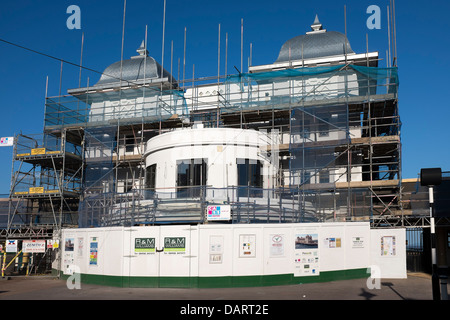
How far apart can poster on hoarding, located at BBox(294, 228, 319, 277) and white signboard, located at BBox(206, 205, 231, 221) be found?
121 inches

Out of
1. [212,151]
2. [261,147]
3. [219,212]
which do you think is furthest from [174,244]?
[261,147]

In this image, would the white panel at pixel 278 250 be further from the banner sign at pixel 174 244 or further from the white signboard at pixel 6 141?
the white signboard at pixel 6 141

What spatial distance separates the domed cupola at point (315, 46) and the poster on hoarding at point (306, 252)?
16.4 meters

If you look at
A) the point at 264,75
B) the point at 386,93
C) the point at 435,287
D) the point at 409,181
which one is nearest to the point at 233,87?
the point at 264,75

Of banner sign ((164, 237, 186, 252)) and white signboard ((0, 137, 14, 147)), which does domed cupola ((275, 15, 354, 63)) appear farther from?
white signboard ((0, 137, 14, 147))

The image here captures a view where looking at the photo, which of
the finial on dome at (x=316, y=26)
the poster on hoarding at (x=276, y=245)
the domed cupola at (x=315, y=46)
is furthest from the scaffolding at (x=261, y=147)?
the finial on dome at (x=316, y=26)

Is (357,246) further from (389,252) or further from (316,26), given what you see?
(316,26)

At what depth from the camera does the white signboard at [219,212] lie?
67.4 ft

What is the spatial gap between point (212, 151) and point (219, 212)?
6.66m

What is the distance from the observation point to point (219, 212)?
20.7 meters

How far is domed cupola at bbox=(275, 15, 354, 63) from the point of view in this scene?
34.0 metres

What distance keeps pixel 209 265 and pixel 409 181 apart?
17.2 metres

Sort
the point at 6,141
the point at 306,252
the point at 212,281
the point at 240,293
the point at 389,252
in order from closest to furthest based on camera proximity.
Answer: the point at 240,293
the point at 212,281
the point at 306,252
the point at 389,252
the point at 6,141

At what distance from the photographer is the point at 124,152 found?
32.3m
